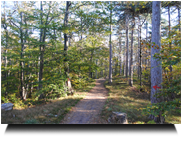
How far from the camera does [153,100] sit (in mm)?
5305

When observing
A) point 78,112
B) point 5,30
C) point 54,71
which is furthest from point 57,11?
point 78,112

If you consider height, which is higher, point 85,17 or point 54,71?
point 85,17

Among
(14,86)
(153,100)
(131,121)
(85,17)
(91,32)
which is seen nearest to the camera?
(153,100)

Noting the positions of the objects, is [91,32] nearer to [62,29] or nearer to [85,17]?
[85,17]

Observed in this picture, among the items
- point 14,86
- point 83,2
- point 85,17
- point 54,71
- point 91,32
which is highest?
point 83,2

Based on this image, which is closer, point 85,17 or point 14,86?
point 85,17

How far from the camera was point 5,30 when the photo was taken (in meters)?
10.9
